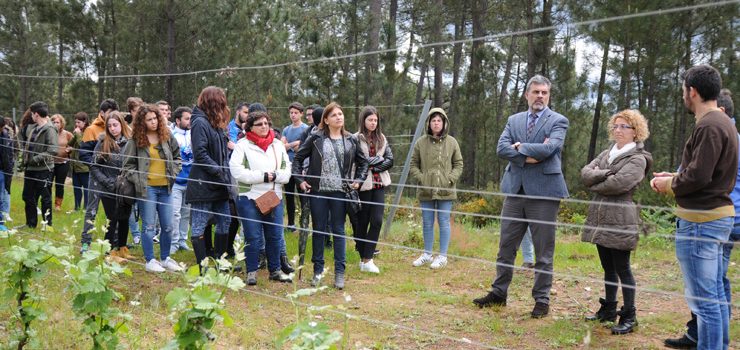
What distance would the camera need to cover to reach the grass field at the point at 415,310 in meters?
4.19

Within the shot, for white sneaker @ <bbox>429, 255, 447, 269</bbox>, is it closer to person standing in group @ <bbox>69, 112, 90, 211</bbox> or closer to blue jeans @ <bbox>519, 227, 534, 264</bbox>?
blue jeans @ <bbox>519, 227, 534, 264</bbox>

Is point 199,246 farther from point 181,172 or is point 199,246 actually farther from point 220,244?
point 181,172

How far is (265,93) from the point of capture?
10188 mm

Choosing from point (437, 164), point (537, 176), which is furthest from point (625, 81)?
point (537, 176)

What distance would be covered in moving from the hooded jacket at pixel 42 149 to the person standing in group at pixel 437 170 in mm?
4349

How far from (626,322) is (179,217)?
467 cm

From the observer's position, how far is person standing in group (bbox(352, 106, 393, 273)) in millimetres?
6414

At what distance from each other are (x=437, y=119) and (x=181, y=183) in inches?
111

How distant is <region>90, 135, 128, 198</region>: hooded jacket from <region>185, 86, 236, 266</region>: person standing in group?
3.33 feet

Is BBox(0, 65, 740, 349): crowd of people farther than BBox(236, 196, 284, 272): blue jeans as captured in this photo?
No

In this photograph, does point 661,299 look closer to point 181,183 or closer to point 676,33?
point 181,183

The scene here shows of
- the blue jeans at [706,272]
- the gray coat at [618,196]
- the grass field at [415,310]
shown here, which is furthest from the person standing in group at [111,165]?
the blue jeans at [706,272]

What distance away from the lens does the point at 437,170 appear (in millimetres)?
6676

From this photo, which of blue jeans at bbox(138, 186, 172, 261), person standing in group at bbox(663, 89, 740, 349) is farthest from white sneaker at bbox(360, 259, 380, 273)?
person standing in group at bbox(663, 89, 740, 349)
